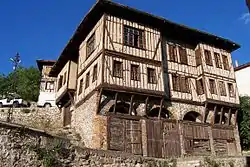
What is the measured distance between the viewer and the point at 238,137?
24094mm

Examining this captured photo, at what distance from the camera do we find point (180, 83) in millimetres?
23641

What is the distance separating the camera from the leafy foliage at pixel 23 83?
42000mm

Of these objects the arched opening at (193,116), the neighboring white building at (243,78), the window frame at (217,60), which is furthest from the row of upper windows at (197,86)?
the neighboring white building at (243,78)

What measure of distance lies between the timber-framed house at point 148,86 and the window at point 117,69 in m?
0.07

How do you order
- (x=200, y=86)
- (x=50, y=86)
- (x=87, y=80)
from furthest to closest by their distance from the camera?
(x=50, y=86) < (x=200, y=86) < (x=87, y=80)

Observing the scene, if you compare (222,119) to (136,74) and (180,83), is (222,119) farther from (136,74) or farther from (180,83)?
(136,74)

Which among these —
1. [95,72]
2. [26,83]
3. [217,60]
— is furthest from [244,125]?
[26,83]

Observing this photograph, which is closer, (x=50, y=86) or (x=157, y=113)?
(x=157, y=113)

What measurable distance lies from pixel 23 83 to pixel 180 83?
28415mm

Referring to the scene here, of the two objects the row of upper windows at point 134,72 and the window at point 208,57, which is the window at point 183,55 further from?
the row of upper windows at point 134,72

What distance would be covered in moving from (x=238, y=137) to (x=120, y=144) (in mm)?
11307

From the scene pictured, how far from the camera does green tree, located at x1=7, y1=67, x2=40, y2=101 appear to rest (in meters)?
41.9

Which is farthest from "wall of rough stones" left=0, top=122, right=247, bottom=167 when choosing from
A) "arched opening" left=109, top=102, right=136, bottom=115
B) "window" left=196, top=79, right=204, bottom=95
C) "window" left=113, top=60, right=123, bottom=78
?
"window" left=196, top=79, right=204, bottom=95

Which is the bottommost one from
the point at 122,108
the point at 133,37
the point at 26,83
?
the point at 122,108
